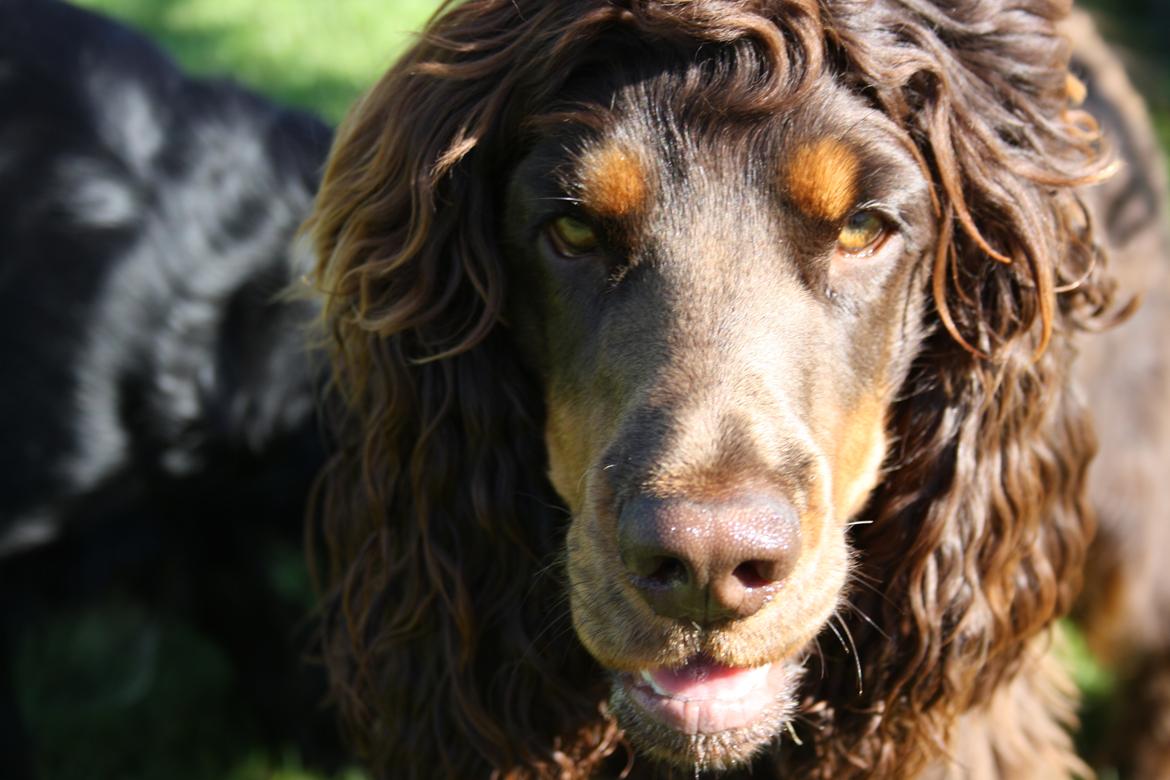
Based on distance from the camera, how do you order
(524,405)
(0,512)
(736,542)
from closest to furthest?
1. (736,542)
2. (524,405)
3. (0,512)

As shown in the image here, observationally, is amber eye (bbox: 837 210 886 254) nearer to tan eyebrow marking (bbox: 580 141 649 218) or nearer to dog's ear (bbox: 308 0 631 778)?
tan eyebrow marking (bbox: 580 141 649 218)

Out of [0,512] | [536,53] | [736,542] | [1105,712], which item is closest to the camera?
[736,542]

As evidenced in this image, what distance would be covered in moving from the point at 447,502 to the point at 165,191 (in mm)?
1612

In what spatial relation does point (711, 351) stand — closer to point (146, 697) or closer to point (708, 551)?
point (708, 551)

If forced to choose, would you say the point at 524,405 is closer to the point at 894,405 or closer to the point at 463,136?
the point at 463,136

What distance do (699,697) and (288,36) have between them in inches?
195

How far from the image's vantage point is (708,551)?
2023mm

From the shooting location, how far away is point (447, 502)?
2.80m

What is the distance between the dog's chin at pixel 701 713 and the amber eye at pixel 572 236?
777mm

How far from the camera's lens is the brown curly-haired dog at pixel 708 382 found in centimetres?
228

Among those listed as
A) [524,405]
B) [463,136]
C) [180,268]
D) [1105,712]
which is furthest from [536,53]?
[1105,712]

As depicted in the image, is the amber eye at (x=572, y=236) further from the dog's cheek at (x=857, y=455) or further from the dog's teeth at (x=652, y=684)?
the dog's teeth at (x=652, y=684)

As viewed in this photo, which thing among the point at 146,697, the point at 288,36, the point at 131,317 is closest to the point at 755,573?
the point at 131,317

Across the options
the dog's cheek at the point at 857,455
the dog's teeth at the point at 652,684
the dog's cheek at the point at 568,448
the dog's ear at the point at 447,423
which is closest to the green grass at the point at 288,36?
the dog's ear at the point at 447,423
